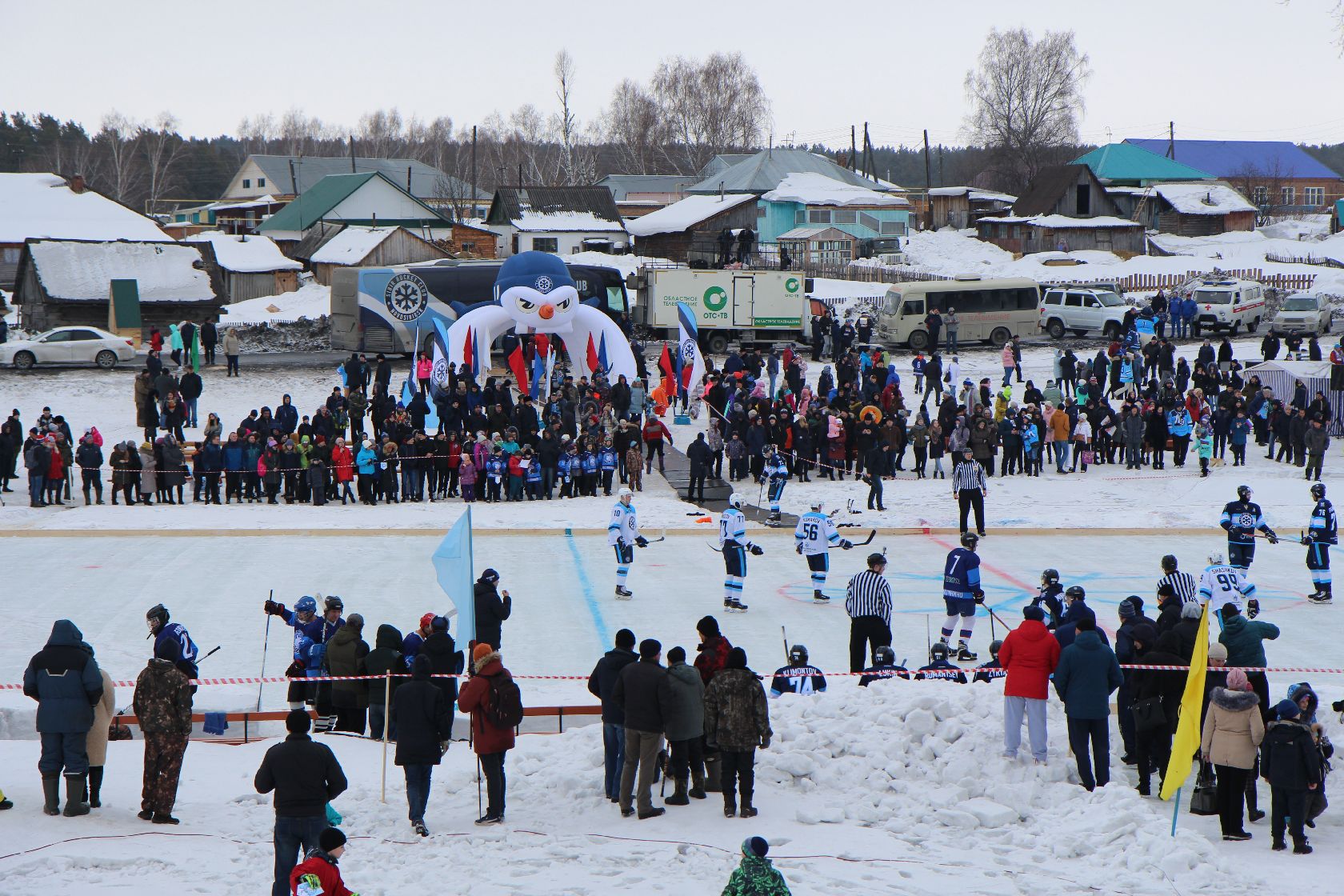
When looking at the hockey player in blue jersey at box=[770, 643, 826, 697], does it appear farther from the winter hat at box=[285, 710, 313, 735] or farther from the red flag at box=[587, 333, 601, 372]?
the red flag at box=[587, 333, 601, 372]

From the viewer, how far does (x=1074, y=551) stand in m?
17.4

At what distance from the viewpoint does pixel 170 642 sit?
916cm

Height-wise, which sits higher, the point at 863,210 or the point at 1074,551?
the point at 863,210

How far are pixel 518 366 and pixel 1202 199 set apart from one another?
45711 millimetres

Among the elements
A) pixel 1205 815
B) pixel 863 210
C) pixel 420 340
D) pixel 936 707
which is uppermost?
pixel 863 210

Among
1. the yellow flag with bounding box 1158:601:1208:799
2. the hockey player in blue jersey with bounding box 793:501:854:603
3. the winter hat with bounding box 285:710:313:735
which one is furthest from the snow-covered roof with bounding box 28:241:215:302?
the yellow flag with bounding box 1158:601:1208:799

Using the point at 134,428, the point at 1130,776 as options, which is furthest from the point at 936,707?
the point at 134,428

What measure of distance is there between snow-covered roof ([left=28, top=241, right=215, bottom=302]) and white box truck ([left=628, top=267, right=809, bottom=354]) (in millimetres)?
14597

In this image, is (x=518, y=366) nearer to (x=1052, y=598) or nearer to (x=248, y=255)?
(x=1052, y=598)

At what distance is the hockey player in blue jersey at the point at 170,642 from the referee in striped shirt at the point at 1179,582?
7.96 m

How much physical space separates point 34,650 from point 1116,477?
1676cm

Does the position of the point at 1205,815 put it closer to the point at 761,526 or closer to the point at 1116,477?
the point at 761,526

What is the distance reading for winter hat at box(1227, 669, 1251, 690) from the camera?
8375mm

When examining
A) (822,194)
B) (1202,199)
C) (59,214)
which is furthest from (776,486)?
(1202,199)
